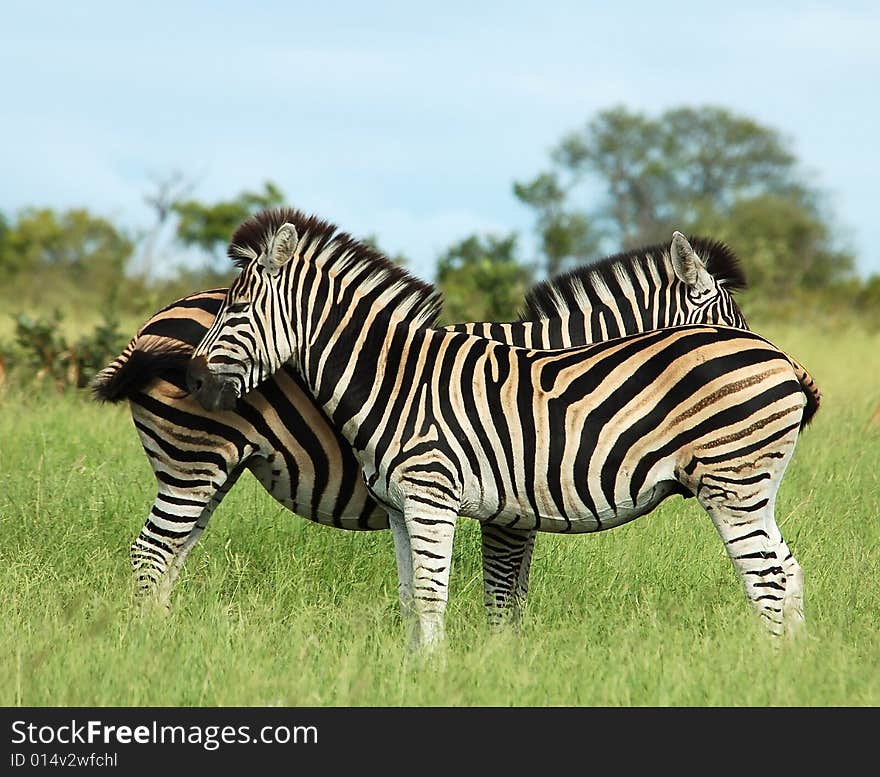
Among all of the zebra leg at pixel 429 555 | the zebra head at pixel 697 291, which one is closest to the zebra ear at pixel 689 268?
the zebra head at pixel 697 291

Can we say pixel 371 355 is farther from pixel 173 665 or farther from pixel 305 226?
pixel 173 665

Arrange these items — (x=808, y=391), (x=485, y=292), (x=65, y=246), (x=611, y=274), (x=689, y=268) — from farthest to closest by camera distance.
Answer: (x=65, y=246)
(x=485, y=292)
(x=611, y=274)
(x=689, y=268)
(x=808, y=391)

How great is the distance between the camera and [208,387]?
17.7 ft

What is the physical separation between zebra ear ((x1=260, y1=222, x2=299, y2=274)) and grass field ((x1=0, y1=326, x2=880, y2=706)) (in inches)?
68.7

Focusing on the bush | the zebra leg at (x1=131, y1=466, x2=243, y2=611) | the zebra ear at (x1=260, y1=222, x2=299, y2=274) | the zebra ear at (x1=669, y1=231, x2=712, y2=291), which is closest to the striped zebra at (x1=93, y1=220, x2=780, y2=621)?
the zebra leg at (x1=131, y1=466, x2=243, y2=611)

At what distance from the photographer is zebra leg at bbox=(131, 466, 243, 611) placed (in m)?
5.97

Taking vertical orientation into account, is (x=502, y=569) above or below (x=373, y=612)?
above

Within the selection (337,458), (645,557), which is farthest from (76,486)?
(645,557)

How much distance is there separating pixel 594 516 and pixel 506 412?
654 mm

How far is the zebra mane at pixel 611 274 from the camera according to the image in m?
6.84

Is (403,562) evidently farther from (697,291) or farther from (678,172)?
(678,172)

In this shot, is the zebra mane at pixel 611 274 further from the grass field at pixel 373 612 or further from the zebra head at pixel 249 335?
the zebra head at pixel 249 335

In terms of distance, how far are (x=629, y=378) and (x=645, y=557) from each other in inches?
81.3

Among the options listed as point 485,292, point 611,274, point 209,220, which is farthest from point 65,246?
point 611,274
